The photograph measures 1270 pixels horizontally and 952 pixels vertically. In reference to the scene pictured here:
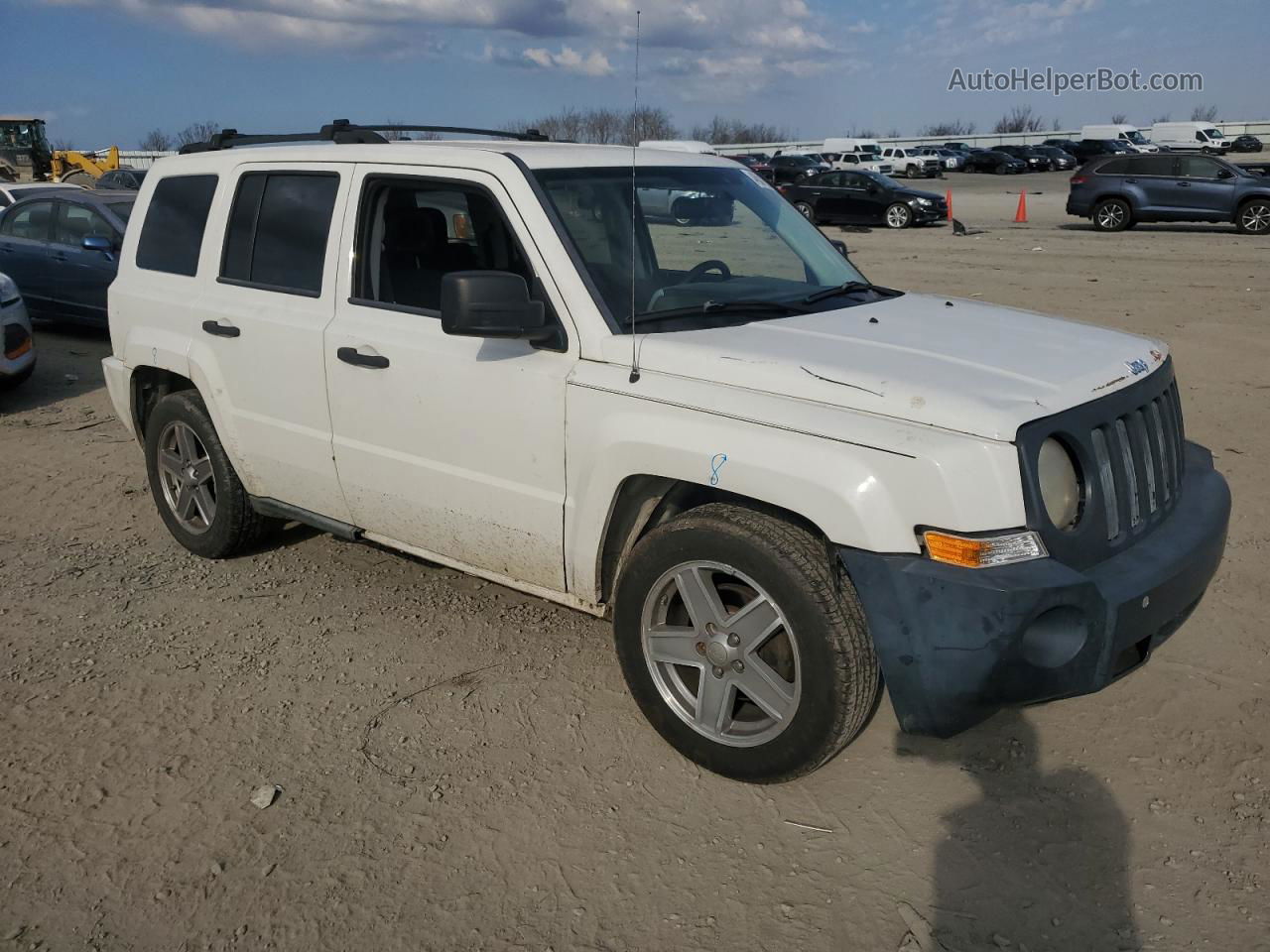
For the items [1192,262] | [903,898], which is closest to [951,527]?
[903,898]

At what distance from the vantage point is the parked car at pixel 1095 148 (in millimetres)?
57062

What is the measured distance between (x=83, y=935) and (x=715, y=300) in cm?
270

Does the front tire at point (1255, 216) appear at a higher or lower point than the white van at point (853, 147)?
lower

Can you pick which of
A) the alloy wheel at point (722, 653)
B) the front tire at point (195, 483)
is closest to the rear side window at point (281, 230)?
the front tire at point (195, 483)

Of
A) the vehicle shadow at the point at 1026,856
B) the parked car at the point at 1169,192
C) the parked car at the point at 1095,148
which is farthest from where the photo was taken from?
the parked car at the point at 1095,148

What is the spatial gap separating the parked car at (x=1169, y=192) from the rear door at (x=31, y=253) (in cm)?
2011

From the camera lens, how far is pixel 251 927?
287 cm

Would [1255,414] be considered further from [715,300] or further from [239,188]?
[239,188]

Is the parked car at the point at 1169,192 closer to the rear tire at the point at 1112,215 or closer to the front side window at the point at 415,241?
the rear tire at the point at 1112,215

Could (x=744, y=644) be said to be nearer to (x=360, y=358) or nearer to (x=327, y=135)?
(x=360, y=358)

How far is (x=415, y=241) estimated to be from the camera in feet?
13.9

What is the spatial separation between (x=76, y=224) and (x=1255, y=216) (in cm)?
2118

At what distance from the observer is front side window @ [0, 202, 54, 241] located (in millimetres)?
11961

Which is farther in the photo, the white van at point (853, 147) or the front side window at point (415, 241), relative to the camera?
the white van at point (853, 147)
